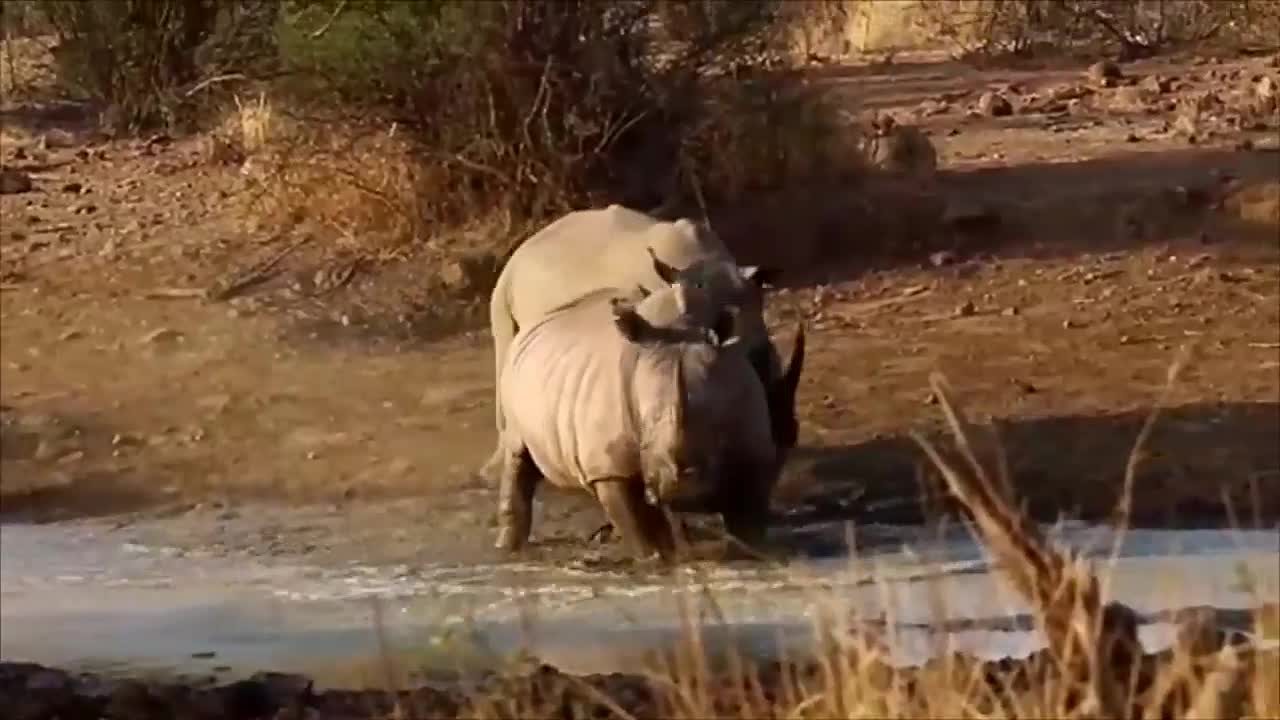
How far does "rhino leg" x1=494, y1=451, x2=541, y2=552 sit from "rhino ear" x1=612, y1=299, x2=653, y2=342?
2.76 ft

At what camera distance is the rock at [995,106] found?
15.1 metres

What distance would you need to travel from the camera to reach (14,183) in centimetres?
1477

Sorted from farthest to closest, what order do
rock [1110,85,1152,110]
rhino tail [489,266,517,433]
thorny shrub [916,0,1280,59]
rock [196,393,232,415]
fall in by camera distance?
rock [1110,85,1152,110] < thorny shrub [916,0,1280,59] < rock [196,393,232,415] < rhino tail [489,266,517,433]

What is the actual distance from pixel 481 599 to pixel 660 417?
0.79 m

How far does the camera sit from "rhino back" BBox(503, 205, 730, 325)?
31.1 feet

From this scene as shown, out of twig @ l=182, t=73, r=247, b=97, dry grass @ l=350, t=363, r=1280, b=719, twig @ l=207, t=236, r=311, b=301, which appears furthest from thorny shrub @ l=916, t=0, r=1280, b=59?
dry grass @ l=350, t=363, r=1280, b=719

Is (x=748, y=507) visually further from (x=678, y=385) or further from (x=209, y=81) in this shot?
(x=209, y=81)

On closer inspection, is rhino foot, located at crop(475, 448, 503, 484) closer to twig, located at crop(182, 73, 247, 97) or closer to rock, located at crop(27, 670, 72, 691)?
rock, located at crop(27, 670, 72, 691)

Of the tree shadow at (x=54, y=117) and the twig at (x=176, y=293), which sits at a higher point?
the twig at (x=176, y=293)

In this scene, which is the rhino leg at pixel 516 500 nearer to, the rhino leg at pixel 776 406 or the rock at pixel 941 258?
the rhino leg at pixel 776 406

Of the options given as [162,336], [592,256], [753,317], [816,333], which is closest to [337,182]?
[162,336]

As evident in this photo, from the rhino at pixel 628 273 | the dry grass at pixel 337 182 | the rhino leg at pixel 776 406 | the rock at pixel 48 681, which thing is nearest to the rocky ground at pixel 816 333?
the dry grass at pixel 337 182

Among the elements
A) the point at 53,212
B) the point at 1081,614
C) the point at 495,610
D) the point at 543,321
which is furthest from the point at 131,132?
the point at 1081,614

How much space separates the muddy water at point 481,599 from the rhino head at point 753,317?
411 mm
